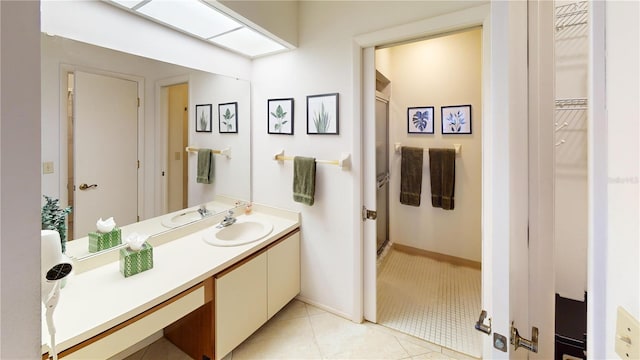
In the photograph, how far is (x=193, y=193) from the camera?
79.9 inches

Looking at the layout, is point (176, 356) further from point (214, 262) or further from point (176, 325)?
point (214, 262)

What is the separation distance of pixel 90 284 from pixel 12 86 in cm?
129

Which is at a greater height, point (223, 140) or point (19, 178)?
point (223, 140)

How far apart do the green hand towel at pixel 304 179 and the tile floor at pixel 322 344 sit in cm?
93

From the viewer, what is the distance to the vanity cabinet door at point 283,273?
6.31 ft

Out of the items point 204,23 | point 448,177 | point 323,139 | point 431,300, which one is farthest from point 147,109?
point 448,177

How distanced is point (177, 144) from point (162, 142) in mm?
117

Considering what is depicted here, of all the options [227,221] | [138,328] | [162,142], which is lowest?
[138,328]

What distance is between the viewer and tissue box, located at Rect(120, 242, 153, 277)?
1341 millimetres

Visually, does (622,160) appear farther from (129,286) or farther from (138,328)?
(129,286)

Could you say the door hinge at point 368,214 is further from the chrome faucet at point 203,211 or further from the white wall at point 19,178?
the white wall at point 19,178

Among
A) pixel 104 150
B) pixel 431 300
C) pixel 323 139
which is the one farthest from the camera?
pixel 431 300

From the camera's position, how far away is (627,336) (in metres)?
0.43

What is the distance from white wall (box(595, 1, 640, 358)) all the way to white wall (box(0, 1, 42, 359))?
0.90m
